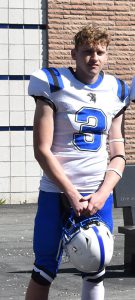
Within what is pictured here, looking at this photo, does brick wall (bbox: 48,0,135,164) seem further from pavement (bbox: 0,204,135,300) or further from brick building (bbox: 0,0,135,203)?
pavement (bbox: 0,204,135,300)

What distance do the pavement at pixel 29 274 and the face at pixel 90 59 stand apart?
10.3 ft

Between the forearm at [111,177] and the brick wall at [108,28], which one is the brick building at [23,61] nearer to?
the brick wall at [108,28]

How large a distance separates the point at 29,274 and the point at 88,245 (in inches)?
175

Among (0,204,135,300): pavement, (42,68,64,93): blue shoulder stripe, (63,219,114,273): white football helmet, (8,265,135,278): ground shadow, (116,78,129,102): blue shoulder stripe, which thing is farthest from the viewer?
(8,265,135,278): ground shadow

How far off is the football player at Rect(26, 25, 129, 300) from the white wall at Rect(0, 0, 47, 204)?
43.0 feet

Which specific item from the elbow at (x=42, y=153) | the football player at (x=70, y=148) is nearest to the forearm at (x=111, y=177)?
the football player at (x=70, y=148)

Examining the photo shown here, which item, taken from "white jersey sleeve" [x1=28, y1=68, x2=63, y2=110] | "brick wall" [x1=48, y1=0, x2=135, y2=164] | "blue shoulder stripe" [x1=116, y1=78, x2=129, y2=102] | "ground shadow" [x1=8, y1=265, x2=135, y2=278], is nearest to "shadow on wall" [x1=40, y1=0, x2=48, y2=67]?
"brick wall" [x1=48, y1=0, x2=135, y2=164]

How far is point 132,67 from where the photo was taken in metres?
20.0

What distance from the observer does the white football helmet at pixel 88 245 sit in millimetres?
5781

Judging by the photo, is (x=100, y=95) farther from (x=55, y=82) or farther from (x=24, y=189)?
(x=24, y=189)

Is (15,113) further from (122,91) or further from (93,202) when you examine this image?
(93,202)

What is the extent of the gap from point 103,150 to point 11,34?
43.9 feet

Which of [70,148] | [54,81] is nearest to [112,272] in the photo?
[70,148]

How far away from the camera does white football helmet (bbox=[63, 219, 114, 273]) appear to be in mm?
5781
